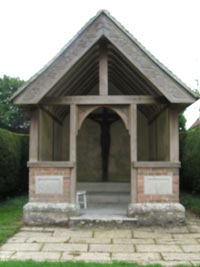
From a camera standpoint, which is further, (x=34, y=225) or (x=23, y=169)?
(x=23, y=169)

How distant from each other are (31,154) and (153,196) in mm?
2866

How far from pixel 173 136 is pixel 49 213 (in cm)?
322

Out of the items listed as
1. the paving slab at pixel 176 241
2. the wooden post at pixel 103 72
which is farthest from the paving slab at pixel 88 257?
the wooden post at pixel 103 72

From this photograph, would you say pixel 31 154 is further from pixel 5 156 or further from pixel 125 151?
pixel 125 151

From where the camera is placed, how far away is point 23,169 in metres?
13.4

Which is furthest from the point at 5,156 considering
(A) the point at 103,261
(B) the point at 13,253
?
(A) the point at 103,261

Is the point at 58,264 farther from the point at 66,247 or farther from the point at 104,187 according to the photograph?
the point at 104,187

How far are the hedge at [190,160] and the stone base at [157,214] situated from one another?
3254 mm

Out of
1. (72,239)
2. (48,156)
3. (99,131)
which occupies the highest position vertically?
(99,131)

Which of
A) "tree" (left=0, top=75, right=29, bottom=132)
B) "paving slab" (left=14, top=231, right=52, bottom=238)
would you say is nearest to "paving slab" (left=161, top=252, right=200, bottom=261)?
"paving slab" (left=14, top=231, right=52, bottom=238)

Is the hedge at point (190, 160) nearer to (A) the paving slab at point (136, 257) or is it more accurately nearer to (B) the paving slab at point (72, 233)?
(B) the paving slab at point (72, 233)

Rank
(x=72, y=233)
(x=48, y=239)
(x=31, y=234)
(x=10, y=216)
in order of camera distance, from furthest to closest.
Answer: (x=10, y=216), (x=72, y=233), (x=31, y=234), (x=48, y=239)

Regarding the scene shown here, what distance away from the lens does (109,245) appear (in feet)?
20.8

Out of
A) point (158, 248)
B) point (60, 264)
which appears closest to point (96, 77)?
point (158, 248)
